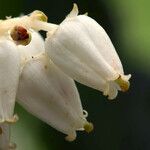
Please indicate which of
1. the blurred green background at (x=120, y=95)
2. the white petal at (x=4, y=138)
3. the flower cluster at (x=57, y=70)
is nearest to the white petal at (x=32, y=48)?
the flower cluster at (x=57, y=70)

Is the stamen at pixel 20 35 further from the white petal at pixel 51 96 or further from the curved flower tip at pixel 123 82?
the curved flower tip at pixel 123 82

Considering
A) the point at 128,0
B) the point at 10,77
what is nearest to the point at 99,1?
the point at 128,0

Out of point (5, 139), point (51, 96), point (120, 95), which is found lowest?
point (120, 95)

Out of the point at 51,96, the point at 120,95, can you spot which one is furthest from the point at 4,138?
the point at 120,95

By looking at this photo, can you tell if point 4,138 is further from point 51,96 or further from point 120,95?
point 120,95

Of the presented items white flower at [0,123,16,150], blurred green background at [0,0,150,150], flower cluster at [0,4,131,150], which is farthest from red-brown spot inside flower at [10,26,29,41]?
blurred green background at [0,0,150,150]
